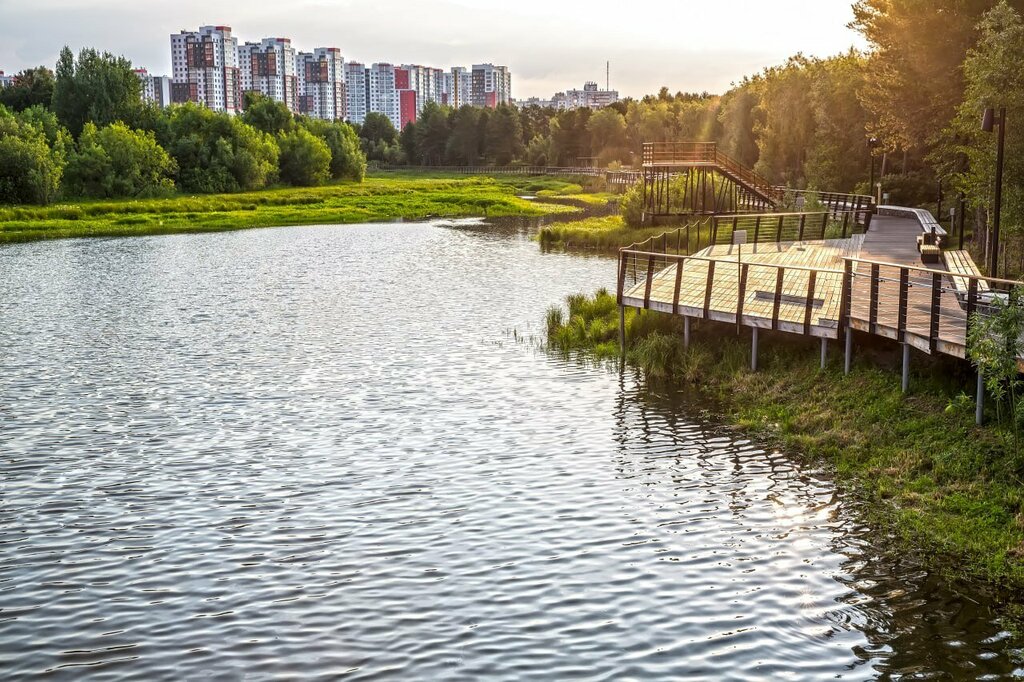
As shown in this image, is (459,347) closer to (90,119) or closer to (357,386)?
(357,386)

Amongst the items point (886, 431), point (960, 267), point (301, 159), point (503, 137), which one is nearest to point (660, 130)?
point (503, 137)

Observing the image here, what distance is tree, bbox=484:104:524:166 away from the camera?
17425cm

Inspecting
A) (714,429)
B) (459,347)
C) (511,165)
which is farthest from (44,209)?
(511,165)

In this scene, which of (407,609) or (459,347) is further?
(459,347)

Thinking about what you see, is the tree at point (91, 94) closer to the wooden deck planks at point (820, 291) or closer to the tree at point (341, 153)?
the tree at point (341, 153)

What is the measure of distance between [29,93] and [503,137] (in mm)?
74388

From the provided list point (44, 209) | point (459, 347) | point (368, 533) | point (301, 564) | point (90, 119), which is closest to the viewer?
point (301, 564)

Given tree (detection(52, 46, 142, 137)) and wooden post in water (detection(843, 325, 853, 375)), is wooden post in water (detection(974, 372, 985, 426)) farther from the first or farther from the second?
tree (detection(52, 46, 142, 137))

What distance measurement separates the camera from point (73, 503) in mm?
16094

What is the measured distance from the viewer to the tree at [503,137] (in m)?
174

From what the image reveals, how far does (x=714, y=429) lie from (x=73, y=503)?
11.1 meters

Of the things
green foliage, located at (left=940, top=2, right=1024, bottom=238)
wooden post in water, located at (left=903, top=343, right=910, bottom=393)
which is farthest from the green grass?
wooden post in water, located at (left=903, top=343, right=910, bottom=393)

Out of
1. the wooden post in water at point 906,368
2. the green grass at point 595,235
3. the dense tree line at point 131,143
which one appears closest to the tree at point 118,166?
the dense tree line at point 131,143

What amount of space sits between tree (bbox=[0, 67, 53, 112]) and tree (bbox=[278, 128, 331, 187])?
2886cm
